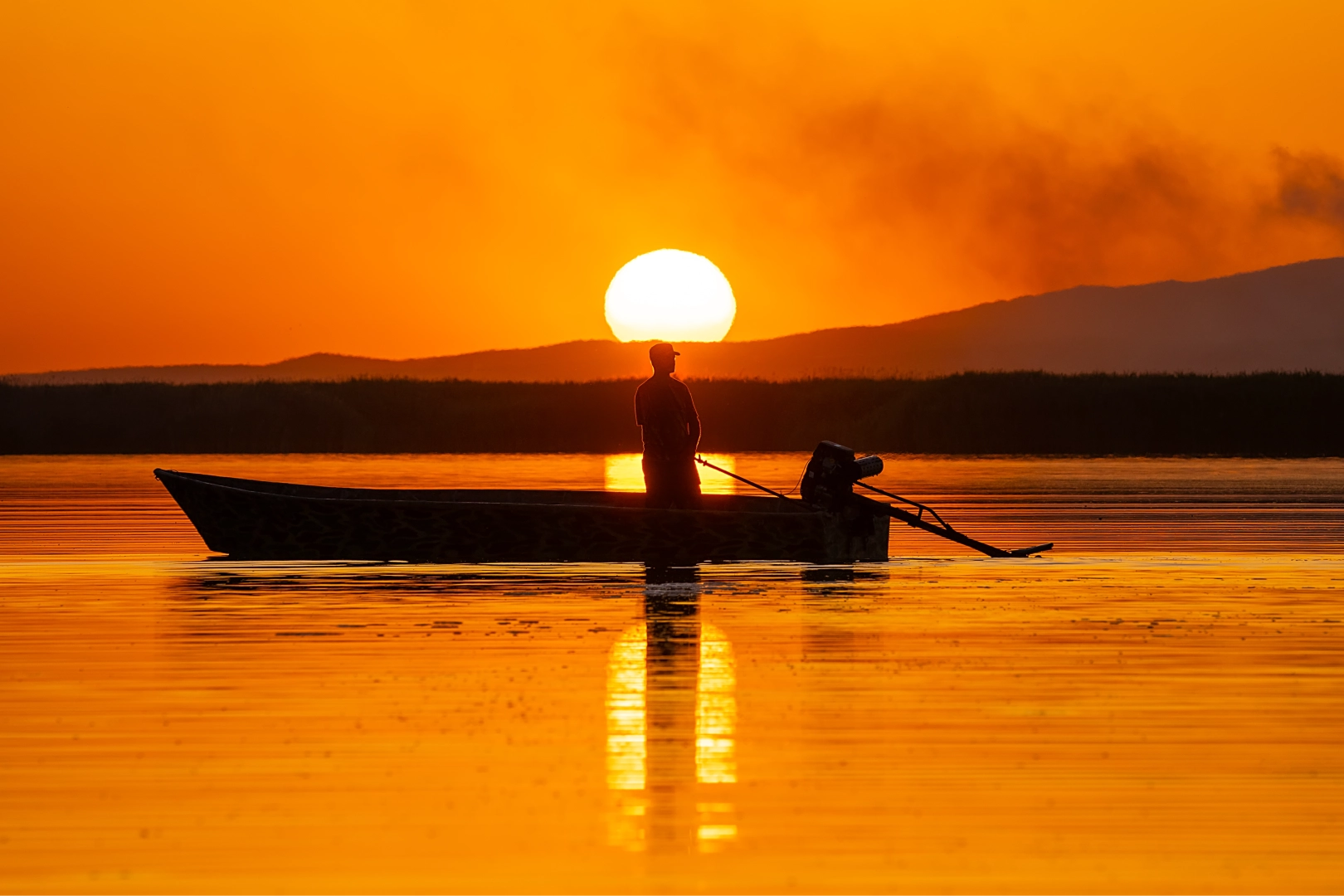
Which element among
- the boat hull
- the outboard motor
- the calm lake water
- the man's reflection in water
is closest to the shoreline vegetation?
the outboard motor

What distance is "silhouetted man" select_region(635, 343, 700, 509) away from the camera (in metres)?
18.2

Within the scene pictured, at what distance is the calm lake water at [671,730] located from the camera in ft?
22.1

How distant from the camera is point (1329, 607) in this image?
14.8 metres

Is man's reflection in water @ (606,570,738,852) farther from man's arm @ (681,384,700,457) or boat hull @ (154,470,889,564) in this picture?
boat hull @ (154,470,889,564)

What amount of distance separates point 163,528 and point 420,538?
603 cm

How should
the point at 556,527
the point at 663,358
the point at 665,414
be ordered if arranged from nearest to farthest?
the point at 663,358 < the point at 665,414 < the point at 556,527

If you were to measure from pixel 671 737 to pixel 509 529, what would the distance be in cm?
1042

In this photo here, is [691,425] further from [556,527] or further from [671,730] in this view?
[671,730]

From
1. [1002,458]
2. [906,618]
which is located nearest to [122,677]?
[906,618]

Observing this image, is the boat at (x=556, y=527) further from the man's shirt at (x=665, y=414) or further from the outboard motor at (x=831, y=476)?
→ the man's shirt at (x=665, y=414)

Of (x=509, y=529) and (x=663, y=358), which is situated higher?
(x=663, y=358)

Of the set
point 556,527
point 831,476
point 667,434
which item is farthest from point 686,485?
point 831,476

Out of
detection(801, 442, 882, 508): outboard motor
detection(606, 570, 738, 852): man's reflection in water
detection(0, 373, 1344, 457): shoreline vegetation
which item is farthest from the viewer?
detection(0, 373, 1344, 457): shoreline vegetation

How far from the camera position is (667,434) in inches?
726
